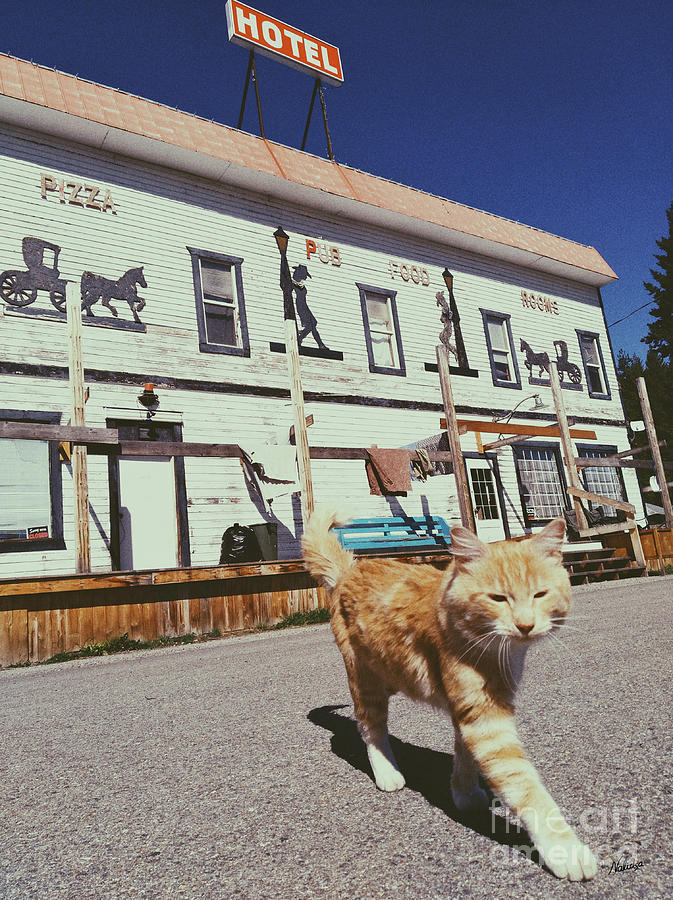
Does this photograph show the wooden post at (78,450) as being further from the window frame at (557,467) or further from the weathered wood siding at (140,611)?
the window frame at (557,467)

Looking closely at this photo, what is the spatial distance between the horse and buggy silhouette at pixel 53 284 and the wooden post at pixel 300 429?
3440 mm

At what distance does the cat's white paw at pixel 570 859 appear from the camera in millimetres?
1491

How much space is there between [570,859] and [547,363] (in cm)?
1885

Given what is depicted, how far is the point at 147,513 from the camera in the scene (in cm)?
1142

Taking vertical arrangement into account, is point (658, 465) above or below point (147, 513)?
above

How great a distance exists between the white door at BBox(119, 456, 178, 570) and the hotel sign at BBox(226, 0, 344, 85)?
1158 centimetres

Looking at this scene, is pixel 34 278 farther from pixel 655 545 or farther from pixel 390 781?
pixel 655 545

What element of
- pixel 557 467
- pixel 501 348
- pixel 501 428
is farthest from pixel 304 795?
pixel 501 348

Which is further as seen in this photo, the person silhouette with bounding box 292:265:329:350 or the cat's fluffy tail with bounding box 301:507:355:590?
the person silhouette with bounding box 292:265:329:350

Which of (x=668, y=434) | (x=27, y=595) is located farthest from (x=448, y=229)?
(x=668, y=434)

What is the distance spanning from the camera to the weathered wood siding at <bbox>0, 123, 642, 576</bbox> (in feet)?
36.5

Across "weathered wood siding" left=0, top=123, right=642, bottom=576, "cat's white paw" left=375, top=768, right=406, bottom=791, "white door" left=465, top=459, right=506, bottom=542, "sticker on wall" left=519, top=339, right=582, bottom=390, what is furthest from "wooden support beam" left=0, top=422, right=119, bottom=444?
"sticker on wall" left=519, top=339, right=582, bottom=390

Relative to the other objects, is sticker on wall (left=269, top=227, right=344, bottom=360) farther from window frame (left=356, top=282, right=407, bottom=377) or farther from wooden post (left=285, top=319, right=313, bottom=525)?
wooden post (left=285, top=319, right=313, bottom=525)

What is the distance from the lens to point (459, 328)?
17.5 m
